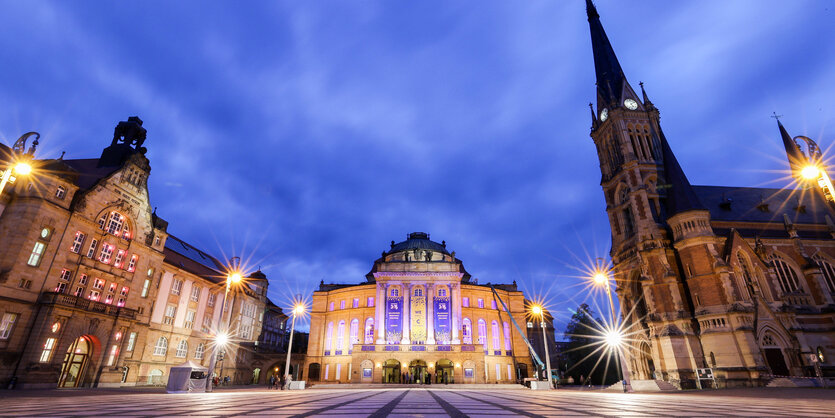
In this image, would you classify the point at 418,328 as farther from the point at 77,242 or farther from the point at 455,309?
the point at 77,242

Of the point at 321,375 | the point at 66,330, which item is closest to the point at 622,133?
the point at 321,375

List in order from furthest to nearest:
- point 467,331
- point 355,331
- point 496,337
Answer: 1. point 496,337
2. point 355,331
3. point 467,331

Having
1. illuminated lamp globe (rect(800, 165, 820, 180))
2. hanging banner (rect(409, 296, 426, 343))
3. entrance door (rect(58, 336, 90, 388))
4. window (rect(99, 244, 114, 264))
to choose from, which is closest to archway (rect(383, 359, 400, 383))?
hanging banner (rect(409, 296, 426, 343))

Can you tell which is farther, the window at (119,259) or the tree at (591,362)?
the tree at (591,362)

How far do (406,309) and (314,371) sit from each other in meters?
18.3

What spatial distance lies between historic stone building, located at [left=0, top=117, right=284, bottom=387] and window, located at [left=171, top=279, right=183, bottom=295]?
114 mm

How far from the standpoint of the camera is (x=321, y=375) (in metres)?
54.4

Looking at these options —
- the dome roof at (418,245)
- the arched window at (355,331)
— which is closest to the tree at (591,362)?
the dome roof at (418,245)

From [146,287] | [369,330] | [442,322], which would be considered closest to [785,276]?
[442,322]

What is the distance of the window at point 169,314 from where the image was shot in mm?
38750

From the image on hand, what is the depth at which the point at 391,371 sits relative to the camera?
1959 inches

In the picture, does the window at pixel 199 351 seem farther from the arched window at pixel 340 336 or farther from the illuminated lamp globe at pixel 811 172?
the illuminated lamp globe at pixel 811 172

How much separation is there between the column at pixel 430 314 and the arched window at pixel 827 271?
146ft

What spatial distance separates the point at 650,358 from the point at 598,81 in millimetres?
39434
